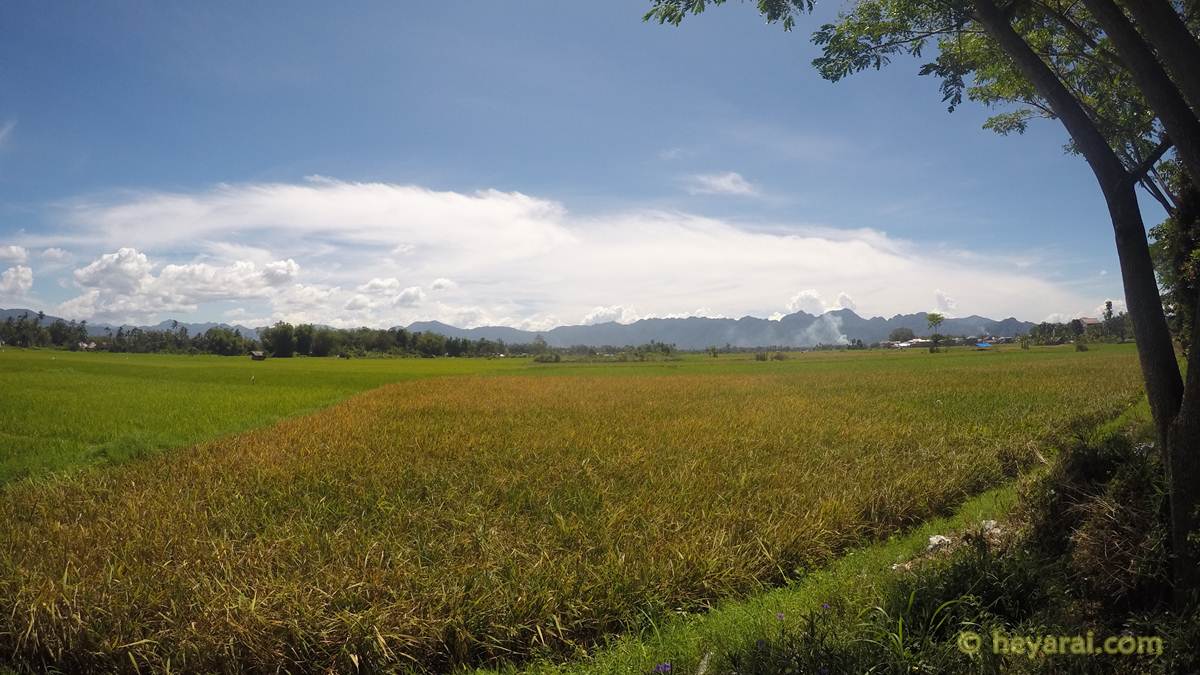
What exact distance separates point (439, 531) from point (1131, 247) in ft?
23.0

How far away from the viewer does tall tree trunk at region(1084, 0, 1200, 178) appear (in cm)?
350

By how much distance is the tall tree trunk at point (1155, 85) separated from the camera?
138 inches

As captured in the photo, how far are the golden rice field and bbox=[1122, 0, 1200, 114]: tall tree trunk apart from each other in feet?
15.4

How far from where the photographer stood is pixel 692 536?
5.59 metres

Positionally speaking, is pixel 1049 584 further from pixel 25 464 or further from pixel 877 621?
pixel 25 464

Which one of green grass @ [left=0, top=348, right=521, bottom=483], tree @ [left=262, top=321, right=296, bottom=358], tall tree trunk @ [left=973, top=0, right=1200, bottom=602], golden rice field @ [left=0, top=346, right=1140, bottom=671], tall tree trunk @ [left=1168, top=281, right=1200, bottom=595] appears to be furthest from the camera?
tree @ [left=262, top=321, right=296, bottom=358]

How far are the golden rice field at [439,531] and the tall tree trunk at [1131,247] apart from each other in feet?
10.0

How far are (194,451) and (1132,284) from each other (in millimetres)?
13772

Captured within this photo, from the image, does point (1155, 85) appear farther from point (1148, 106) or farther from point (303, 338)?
point (303, 338)

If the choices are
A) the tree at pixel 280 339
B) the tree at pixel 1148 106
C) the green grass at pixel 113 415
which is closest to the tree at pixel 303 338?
the tree at pixel 280 339

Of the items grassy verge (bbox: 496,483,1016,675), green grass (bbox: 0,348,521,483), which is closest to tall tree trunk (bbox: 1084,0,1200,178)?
grassy verge (bbox: 496,483,1016,675)

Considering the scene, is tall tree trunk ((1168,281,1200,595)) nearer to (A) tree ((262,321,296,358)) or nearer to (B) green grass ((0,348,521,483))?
(B) green grass ((0,348,521,483))

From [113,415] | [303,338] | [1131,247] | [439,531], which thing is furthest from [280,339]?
[1131,247]

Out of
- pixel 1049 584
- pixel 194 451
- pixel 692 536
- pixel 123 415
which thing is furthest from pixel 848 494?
pixel 123 415
